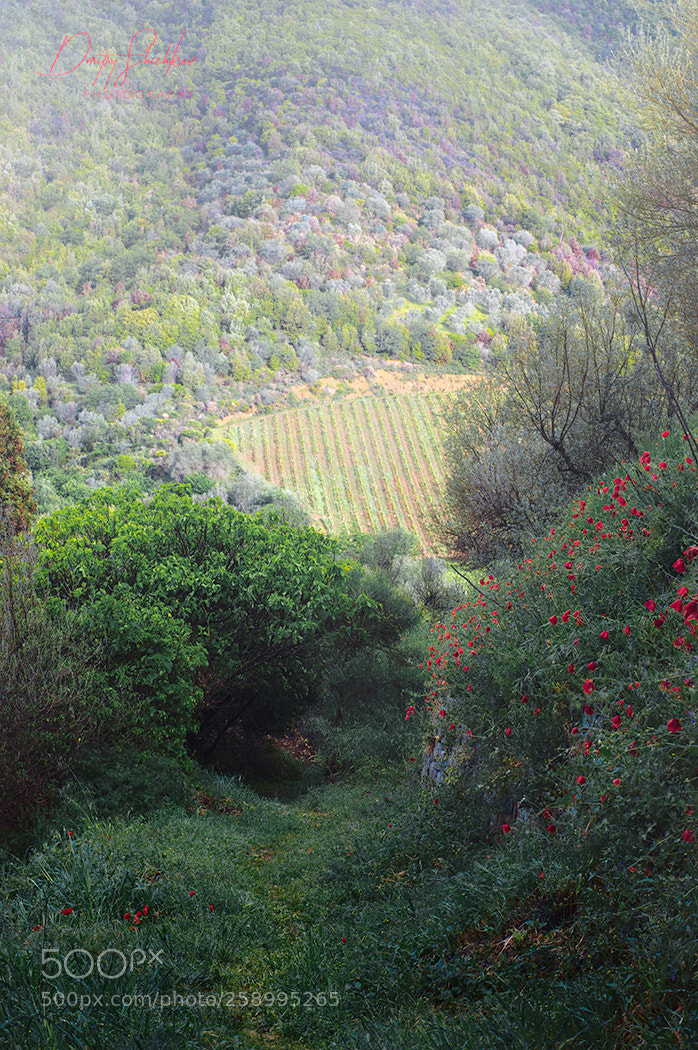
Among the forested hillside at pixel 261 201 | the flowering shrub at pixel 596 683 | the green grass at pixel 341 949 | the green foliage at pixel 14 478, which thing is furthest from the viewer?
the forested hillside at pixel 261 201

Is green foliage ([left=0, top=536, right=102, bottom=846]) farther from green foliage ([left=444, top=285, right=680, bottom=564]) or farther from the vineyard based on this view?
the vineyard

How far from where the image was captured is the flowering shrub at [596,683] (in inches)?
115

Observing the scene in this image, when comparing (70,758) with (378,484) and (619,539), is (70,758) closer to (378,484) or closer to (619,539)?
(619,539)

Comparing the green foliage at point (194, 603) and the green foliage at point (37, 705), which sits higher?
the green foliage at point (37, 705)

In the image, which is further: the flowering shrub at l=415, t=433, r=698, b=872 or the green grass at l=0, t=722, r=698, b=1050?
the flowering shrub at l=415, t=433, r=698, b=872

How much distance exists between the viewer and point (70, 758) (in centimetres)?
692

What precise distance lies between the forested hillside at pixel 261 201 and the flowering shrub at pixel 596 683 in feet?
109

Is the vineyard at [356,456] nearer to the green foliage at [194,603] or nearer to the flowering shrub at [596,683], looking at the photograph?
the green foliage at [194,603]

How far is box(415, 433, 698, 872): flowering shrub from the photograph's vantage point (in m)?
2.91

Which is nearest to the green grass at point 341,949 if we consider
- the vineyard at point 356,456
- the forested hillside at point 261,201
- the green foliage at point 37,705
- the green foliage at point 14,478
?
the green foliage at point 37,705

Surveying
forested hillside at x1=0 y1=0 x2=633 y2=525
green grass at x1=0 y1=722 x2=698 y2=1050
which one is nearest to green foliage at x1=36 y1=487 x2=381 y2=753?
green grass at x1=0 y1=722 x2=698 y2=1050

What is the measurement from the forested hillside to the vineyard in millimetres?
3570

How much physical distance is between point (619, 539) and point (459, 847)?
2.44 meters

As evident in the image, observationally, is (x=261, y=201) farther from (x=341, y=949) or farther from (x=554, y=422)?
(x=341, y=949)
